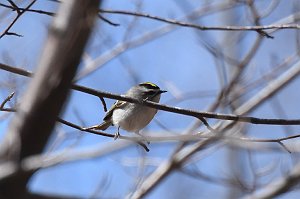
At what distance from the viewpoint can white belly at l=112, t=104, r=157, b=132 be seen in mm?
4828

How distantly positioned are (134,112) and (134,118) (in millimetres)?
58

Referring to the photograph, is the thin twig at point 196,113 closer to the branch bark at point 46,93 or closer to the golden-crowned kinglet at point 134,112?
the branch bark at point 46,93

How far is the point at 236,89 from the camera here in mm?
4699

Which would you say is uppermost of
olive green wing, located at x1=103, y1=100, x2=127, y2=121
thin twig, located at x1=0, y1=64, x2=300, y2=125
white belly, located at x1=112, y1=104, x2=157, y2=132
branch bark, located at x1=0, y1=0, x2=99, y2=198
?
olive green wing, located at x1=103, y1=100, x2=127, y2=121

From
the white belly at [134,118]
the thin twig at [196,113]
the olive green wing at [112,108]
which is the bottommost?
the thin twig at [196,113]

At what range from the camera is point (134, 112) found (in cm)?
491

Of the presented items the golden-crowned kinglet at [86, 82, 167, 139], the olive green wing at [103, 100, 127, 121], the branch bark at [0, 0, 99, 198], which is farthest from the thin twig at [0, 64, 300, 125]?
the olive green wing at [103, 100, 127, 121]

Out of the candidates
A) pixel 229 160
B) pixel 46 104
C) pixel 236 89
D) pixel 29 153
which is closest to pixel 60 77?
pixel 46 104

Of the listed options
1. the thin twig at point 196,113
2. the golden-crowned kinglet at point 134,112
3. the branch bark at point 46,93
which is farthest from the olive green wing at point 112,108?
the branch bark at point 46,93

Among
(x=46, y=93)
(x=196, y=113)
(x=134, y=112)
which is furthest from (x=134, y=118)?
(x=46, y=93)

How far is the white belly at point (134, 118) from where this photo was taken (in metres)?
4.83

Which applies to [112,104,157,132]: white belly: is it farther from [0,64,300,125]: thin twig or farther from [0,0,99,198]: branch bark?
[0,0,99,198]: branch bark

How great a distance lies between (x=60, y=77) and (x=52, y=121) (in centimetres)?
9

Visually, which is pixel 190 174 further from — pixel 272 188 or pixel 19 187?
pixel 19 187
